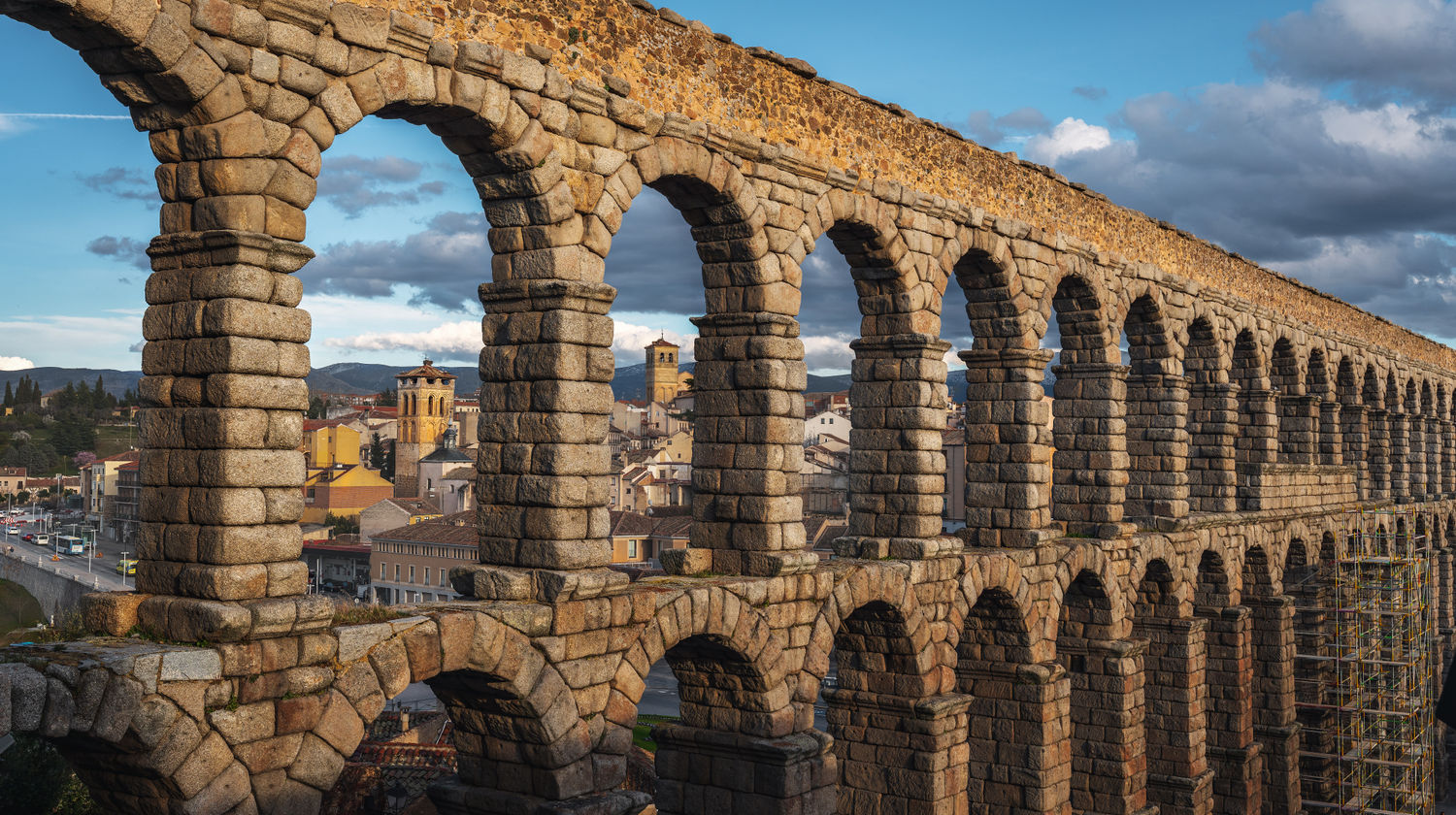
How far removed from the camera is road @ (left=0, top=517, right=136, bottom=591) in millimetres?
59844

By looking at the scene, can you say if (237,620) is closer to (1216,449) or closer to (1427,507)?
(1216,449)

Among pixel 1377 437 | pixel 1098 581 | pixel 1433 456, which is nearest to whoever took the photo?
pixel 1098 581

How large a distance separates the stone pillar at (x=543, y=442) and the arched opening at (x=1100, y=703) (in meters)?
10.4

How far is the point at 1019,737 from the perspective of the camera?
17.4 m

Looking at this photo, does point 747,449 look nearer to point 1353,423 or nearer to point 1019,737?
point 1019,737

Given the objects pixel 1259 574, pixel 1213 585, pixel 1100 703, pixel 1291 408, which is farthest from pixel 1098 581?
pixel 1291 408

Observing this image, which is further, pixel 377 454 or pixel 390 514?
pixel 377 454

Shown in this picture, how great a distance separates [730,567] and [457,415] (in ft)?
307

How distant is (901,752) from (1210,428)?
460 inches

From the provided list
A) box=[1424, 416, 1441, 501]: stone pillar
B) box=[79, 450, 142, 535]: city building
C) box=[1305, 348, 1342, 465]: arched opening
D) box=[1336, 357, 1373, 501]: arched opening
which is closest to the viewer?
box=[1305, 348, 1342, 465]: arched opening

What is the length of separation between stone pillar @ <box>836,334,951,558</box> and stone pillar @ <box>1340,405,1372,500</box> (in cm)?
2183

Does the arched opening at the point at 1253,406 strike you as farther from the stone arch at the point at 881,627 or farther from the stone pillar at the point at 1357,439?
the stone arch at the point at 881,627

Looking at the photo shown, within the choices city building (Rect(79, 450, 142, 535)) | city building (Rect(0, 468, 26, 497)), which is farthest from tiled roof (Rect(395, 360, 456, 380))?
city building (Rect(0, 468, 26, 497))

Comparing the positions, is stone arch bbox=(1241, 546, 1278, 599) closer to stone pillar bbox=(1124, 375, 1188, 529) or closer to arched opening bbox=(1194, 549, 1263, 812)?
arched opening bbox=(1194, 549, 1263, 812)
